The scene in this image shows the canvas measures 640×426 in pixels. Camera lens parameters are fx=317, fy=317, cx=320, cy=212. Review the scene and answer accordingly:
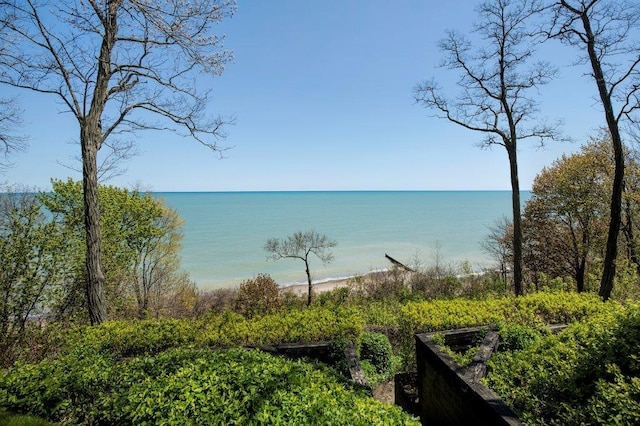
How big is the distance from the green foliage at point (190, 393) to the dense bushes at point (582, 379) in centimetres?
157

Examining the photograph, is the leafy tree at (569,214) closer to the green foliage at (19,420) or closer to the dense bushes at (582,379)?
the dense bushes at (582,379)

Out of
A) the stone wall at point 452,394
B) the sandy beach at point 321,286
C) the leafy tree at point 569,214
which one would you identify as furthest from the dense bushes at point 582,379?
the sandy beach at point 321,286

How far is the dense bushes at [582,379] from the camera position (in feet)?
8.79

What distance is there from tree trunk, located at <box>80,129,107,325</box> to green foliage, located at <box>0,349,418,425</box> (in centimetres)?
448

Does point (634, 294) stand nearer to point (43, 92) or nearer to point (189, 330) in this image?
point (189, 330)

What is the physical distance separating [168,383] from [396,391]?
5.31 meters

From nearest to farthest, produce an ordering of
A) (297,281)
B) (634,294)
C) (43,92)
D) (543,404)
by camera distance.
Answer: (543,404), (43,92), (634,294), (297,281)

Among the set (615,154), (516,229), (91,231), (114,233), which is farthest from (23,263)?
(615,154)

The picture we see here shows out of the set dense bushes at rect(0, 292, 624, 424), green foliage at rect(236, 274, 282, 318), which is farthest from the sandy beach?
dense bushes at rect(0, 292, 624, 424)

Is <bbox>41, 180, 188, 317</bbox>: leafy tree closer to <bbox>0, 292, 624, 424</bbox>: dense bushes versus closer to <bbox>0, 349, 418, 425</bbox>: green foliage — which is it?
<bbox>0, 292, 624, 424</bbox>: dense bushes

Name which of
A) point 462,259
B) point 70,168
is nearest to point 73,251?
point 70,168

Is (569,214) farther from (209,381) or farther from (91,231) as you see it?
(91,231)

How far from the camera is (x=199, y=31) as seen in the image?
811 cm

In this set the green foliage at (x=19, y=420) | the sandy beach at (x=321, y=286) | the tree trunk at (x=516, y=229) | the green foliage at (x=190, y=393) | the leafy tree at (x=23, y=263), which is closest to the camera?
the green foliage at (x=190, y=393)
